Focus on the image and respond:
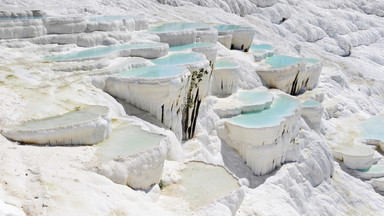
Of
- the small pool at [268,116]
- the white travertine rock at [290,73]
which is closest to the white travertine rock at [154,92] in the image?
the small pool at [268,116]

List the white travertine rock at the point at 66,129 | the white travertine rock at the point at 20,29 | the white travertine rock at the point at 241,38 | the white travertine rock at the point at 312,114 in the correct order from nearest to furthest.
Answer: the white travertine rock at the point at 66,129 < the white travertine rock at the point at 20,29 < the white travertine rock at the point at 312,114 < the white travertine rock at the point at 241,38

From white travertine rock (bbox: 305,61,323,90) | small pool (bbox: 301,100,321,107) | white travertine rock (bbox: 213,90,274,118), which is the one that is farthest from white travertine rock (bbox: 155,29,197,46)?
white travertine rock (bbox: 305,61,323,90)

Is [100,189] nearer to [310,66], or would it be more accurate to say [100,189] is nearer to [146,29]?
[146,29]

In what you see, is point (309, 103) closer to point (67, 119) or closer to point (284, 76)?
point (284, 76)

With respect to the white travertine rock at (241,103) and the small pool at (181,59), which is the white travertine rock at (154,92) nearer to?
the small pool at (181,59)

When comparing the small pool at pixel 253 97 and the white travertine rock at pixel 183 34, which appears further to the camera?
the white travertine rock at pixel 183 34

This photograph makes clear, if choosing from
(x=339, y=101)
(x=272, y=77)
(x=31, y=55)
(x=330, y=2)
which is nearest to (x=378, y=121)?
(x=339, y=101)

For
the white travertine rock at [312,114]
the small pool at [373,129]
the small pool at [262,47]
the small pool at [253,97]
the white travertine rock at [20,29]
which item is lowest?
the small pool at [373,129]
